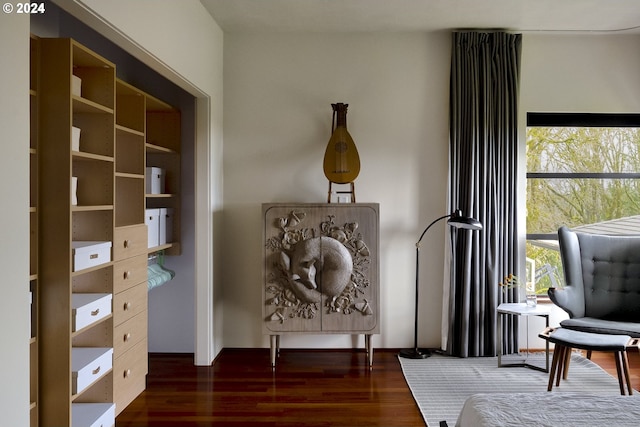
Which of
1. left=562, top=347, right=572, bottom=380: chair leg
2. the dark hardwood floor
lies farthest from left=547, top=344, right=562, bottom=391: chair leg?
the dark hardwood floor

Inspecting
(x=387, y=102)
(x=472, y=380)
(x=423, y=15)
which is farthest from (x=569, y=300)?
(x=423, y=15)

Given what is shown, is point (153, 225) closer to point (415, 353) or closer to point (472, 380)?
point (415, 353)

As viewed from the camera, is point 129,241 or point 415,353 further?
point 415,353

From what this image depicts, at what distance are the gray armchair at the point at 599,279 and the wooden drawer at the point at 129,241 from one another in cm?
277

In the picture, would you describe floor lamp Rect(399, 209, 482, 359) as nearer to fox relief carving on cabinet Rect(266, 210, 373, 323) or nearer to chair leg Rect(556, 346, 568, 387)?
fox relief carving on cabinet Rect(266, 210, 373, 323)

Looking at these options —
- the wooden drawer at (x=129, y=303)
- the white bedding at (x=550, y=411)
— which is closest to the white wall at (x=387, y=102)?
the wooden drawer at (x=129, y=303)

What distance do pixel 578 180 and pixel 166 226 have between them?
3461 millimetres

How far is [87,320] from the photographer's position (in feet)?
8.43

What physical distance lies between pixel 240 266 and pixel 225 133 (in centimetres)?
113

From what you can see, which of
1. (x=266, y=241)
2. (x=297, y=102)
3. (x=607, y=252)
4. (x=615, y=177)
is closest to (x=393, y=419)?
(x=266, y=241)

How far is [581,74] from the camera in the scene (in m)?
4.49

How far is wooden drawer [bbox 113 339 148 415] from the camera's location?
2.99m

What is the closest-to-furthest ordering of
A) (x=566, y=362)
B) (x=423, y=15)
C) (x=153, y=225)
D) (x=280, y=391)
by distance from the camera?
(x=280, y=391), (x=566, y=362), (x=153, y=225), (x=423, y=15)

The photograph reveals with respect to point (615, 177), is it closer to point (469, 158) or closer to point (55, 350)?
point (469, 158)
